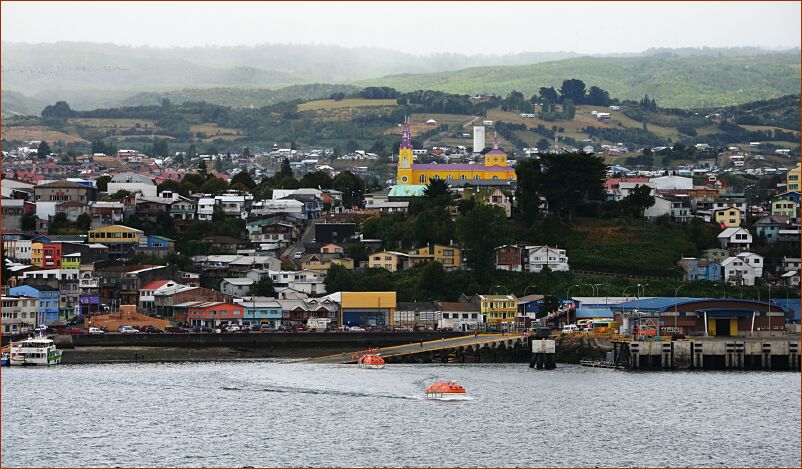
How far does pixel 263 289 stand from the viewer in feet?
307

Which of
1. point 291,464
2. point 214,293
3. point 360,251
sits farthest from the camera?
point 360,251

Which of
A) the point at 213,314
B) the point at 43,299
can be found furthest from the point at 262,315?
the point at 43,299

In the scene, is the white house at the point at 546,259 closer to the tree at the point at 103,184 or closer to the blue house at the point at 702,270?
the blue house at the point at 702,270

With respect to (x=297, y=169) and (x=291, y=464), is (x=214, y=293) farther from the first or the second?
(x=297, y=169)

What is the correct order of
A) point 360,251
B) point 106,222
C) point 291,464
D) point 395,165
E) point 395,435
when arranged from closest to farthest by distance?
point 291,464 → point 395,435 → point 360,251 → point 106,222 → point 395,165

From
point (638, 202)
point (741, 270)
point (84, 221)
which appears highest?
point (638, 202)

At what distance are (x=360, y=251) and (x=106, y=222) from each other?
19.8 metres

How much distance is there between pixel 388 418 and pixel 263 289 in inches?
1503

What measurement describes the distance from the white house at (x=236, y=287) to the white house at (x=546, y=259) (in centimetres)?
1725

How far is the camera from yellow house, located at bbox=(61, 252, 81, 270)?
95.9 meters

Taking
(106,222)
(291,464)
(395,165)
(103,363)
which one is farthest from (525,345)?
(395,165)

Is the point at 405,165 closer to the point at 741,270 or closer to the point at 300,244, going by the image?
the point at 300,244

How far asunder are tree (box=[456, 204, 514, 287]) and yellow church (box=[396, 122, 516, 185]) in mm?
32509

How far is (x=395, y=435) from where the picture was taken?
52.8 metres
